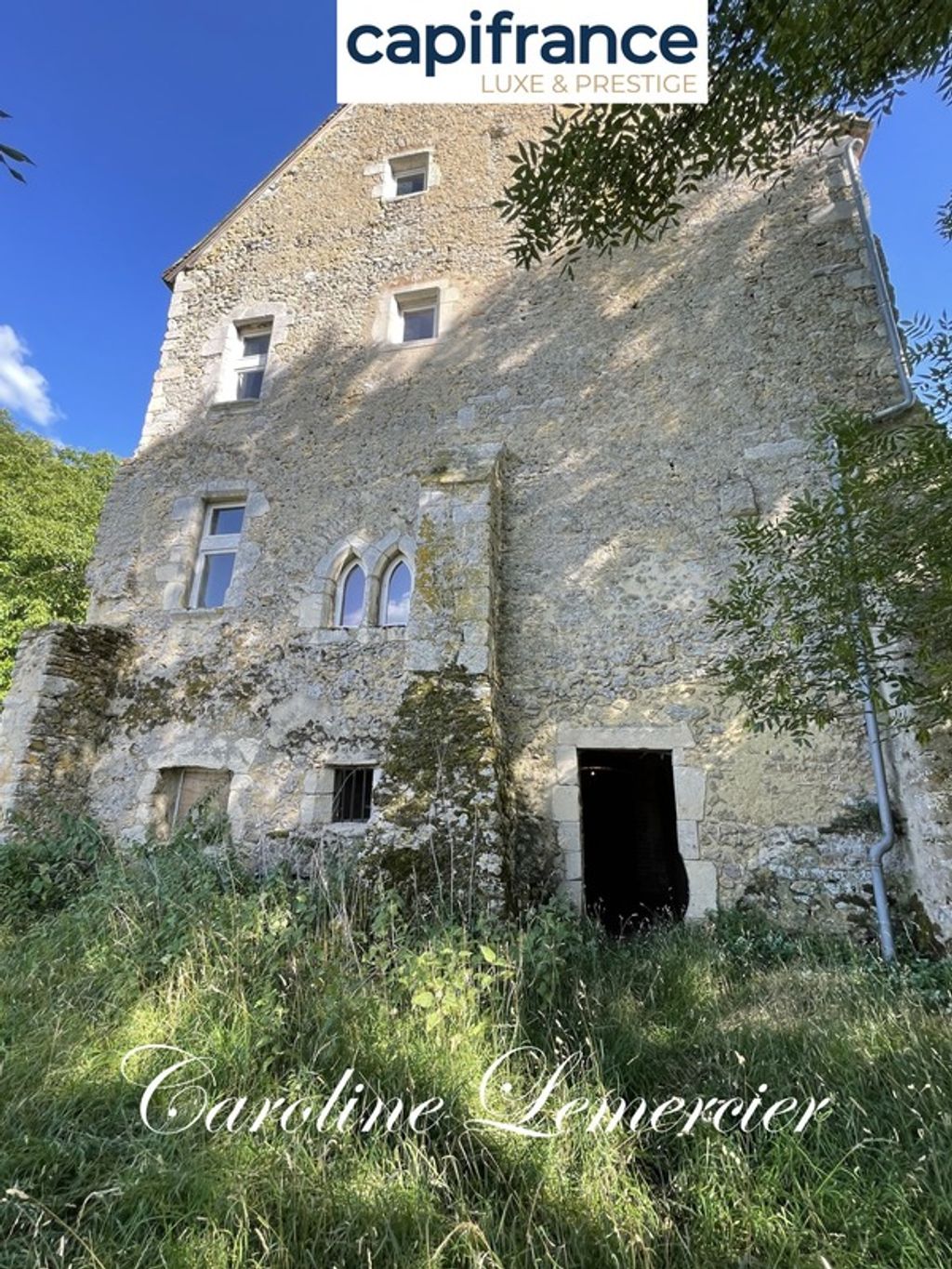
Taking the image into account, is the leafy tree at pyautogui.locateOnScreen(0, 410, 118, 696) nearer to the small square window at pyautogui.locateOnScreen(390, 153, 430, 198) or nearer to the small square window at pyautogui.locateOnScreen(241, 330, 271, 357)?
the small square window at pyautogui.locateOnScreen(241, 330, 271, 357)

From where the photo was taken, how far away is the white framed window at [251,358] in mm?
7468

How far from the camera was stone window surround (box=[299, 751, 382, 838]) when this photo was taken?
17.2 feet

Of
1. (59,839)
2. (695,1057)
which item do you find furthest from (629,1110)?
(59,839)

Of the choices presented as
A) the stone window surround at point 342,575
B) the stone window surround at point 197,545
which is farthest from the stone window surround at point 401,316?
the stone window surround at point 342,575

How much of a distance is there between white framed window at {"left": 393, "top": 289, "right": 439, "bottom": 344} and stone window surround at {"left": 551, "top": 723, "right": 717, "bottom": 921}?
5.01 meters

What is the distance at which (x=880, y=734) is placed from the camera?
4.28m

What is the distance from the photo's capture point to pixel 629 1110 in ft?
7.47

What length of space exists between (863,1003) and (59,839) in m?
6.22

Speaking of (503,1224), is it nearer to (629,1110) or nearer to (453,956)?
(629,1110)

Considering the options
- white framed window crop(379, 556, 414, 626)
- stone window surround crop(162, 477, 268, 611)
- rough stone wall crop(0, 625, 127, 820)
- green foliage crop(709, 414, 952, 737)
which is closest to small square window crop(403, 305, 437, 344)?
stone window surround crop(162, 477, 268, 611)

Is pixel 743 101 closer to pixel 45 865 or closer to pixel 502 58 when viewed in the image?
pixel 502 58

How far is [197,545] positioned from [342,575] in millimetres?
1954

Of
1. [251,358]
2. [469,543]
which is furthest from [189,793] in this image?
[251,358]

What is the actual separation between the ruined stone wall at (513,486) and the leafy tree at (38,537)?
6.11 m
